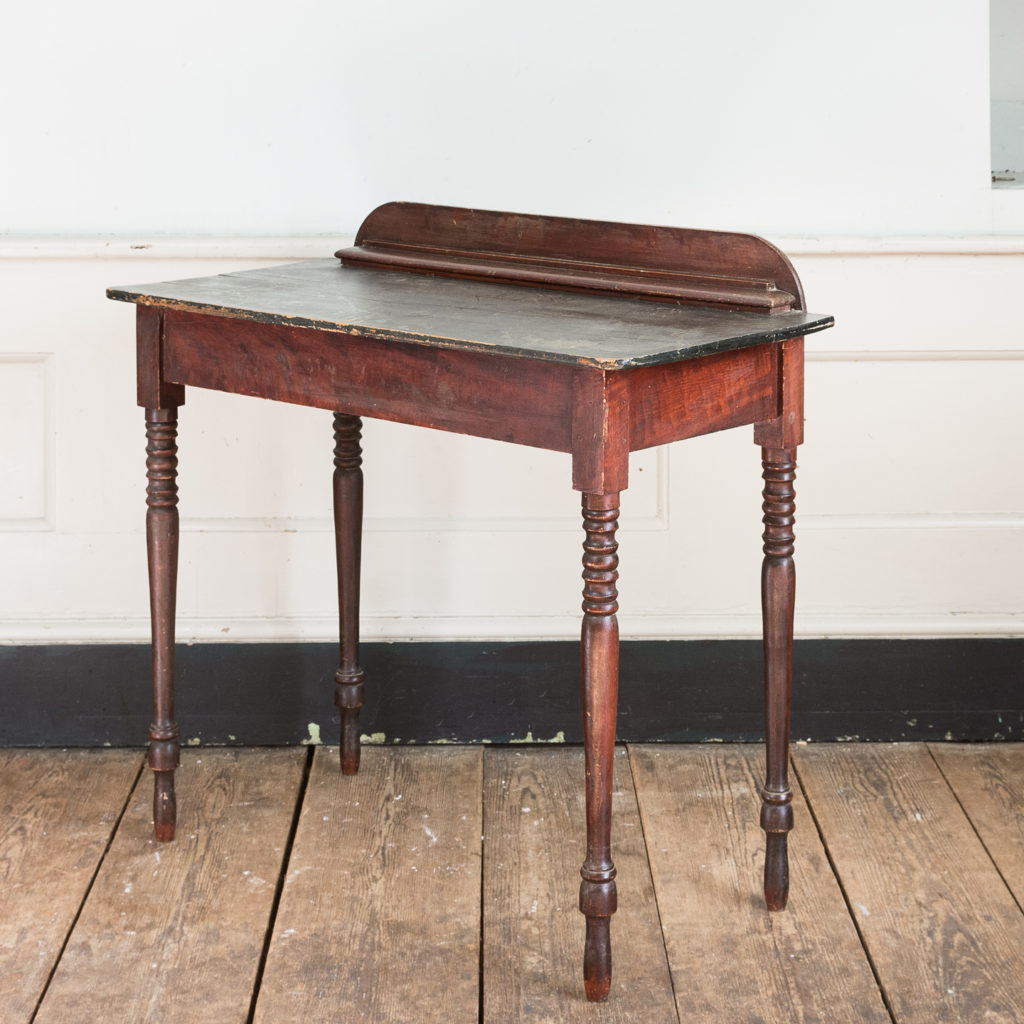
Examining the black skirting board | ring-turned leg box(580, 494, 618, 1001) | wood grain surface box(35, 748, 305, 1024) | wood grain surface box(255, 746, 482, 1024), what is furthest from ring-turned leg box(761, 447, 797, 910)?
wood grain surface box(35, 748, 305, 1024)

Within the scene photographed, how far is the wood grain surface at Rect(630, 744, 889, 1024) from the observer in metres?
1.96

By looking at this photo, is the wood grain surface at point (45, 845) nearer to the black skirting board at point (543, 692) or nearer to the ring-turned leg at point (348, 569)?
the black skirting board at point (543, 692)

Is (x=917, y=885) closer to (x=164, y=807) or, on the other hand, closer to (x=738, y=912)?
(x=738, y=912)

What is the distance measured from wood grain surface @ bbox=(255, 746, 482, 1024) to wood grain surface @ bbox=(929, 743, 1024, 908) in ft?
2.97

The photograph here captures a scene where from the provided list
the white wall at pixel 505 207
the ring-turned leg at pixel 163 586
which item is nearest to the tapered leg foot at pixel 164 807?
the ring-turned leg at pixel 163 586

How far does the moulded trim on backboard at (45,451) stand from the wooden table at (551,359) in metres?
0.59

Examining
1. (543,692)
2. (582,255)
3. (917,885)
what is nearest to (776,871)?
(917,885)

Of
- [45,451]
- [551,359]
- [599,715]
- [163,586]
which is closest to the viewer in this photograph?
[551,359]

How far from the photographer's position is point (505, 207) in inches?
107

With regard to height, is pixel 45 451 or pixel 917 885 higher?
pixel 45 451

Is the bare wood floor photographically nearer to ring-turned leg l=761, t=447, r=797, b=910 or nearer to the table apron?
ring-turned leg l=761, t=447, r=797, b=910

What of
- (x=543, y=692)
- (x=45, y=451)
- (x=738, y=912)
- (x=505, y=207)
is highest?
(x=505, y=207)

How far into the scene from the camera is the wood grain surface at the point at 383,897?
1.97 metres

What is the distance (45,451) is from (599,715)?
58.2 inches
